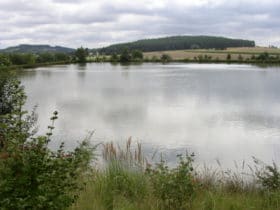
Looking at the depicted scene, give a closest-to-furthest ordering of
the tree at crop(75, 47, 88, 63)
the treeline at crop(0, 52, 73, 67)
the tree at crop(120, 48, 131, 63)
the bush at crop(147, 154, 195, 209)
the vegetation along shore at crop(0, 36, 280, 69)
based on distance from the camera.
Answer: the bush at crop(147, 154, 195, 209) < the treeline at crop(0, 52, 73, 67) < the vegetation along shore at crop(0, 36, 280, 69) < the tree at crop(75, 47, 88, 63) < the tree at crop(120, 48, 131, 63)

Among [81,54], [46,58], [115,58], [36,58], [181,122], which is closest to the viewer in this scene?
[181,122]

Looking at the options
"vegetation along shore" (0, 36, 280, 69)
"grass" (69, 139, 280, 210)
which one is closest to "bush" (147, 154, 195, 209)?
"grass" (69, 139, 280, 210)

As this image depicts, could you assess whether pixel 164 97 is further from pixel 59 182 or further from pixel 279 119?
pixel 59 182

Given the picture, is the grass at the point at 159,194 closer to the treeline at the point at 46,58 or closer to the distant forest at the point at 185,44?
the treeline at the point at 46,58

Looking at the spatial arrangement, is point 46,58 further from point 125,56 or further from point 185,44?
point 185,44

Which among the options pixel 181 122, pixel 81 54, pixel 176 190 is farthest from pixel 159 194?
pixel 81 54

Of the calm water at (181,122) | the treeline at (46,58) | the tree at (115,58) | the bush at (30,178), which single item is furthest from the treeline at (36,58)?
the bush at (30,178)

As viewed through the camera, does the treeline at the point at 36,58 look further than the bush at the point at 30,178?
Yes

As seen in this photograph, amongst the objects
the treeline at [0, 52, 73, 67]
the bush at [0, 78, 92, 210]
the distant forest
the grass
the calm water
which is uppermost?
the distant forest

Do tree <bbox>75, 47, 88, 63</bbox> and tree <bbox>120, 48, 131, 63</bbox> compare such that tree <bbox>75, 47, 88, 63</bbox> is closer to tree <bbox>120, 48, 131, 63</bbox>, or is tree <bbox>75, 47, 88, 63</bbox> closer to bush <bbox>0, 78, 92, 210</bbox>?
tree <bbox>120, 48, 131, 63</bbox>

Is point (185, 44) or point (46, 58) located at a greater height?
point (185, 44)

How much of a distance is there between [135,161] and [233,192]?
7.44 ft

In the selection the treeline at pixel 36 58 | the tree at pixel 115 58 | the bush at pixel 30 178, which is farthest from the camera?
the tree at pixel 115 58

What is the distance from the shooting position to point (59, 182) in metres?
3.09
